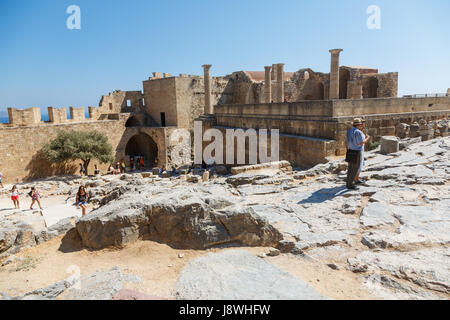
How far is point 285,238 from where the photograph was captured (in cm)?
400

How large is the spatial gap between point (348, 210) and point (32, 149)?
2070 cm

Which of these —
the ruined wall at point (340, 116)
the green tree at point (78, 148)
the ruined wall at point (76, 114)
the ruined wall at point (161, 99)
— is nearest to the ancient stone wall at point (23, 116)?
the green tree at point (78, 148)

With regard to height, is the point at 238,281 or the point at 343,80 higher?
the point at 343,80

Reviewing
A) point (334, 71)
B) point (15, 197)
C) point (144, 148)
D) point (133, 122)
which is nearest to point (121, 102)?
point (133, 122)

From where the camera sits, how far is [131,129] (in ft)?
84.4

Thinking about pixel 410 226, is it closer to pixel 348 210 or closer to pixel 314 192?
pixel 348 210

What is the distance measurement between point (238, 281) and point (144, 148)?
27150 mm

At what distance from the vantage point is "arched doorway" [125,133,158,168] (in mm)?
28156

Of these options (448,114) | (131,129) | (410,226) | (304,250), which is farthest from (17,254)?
(131,129)

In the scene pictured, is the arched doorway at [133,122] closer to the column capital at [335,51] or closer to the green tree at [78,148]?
the green tree at [78,148]

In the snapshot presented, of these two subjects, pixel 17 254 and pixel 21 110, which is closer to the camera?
pixel 17 254

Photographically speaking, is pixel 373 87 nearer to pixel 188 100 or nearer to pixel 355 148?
pixel 188 100

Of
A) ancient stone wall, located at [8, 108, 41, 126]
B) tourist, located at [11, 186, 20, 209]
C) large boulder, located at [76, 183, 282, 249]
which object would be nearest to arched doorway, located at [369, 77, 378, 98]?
large boulder, located at [76, 183, 282, 249]

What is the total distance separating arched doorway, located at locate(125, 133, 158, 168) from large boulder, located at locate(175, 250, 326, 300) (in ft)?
82.4
